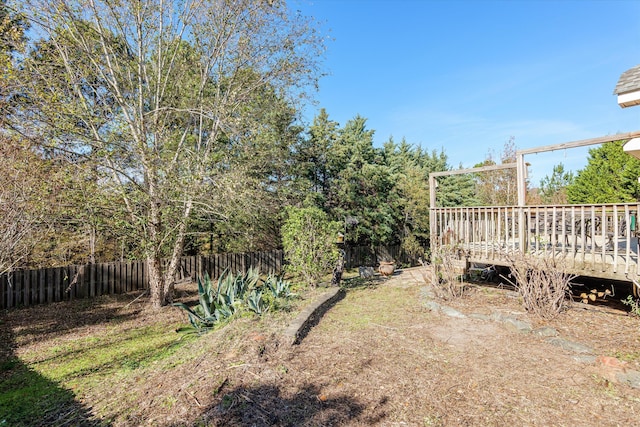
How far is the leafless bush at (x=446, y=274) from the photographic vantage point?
6000 mm

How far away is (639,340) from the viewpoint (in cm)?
387

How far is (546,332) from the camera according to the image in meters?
Answer: 4.16

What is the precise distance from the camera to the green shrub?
6.96m

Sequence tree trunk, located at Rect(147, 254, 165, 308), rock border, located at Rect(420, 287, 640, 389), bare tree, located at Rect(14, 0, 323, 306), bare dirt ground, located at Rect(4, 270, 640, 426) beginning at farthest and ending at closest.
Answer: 1. tree trunk, located at Rect(147, 254, 165, 308)
2. bare tree, located at Rect(14, 0, 323, 306)
3. rock border, located at Rect(420, 287, 640, 389)
4. bare dirt ground, located at Rect(4, 270, 640, 426)

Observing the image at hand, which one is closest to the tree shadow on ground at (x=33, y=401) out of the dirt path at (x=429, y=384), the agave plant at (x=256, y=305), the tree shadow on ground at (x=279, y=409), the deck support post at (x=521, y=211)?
the tree shadow on ground at (x=279, y=409)

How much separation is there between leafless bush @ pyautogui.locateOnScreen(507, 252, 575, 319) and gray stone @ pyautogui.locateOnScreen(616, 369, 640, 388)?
5.81ft

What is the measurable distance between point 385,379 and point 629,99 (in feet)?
19.9

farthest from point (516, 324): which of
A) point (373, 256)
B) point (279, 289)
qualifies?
point (373, 256)

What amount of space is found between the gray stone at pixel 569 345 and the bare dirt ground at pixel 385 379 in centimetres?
7

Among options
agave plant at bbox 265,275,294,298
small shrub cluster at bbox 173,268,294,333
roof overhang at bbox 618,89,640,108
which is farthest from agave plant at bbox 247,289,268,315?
roof overhang at bbox 618,89,640,108

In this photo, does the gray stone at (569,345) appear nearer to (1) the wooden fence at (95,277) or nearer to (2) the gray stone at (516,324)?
(2) the gray stone at (516,324)

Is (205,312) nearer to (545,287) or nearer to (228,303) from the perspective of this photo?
(228,303)

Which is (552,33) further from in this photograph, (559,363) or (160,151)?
(160,151)

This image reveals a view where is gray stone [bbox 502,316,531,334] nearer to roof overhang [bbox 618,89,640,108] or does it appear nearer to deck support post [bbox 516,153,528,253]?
deck support post [bbox 516,153,528,253]
